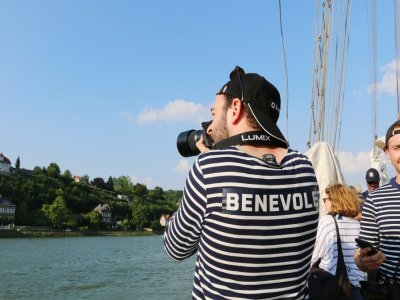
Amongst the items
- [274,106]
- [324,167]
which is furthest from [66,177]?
[274,106]

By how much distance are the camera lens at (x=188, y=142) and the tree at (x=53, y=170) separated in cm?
10702

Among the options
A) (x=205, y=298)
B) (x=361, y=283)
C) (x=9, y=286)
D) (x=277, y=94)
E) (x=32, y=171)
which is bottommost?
(x=9, y=286)

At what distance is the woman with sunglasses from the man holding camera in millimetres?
1197

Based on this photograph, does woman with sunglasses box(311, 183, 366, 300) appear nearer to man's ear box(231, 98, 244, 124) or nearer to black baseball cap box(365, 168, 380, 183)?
man's ear box(231, 98, 244, 124)

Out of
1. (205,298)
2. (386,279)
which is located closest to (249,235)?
(205,298)

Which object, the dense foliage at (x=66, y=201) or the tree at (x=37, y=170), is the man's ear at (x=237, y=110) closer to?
the dense foliage at (x=66, y=201)

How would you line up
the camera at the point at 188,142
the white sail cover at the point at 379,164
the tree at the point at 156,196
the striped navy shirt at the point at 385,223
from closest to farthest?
1. the camera at the point at 188,142
2. the striped navy shirt at the point at 385,223
3. the white sail cover at the point at 379,164
4. the tree at the point at 156,196

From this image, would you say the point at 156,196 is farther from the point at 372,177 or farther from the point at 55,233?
the point at 372,177

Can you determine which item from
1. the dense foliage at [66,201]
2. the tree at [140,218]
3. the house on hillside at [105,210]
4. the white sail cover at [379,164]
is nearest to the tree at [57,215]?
the dense foliage at [66,201]

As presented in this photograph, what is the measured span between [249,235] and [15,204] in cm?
8643

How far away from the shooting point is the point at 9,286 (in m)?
15.8

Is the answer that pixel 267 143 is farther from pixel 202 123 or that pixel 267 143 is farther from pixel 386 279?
pixel 386 279

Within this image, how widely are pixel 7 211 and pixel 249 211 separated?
8085 centimetres

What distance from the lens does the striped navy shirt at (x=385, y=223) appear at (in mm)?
2010
